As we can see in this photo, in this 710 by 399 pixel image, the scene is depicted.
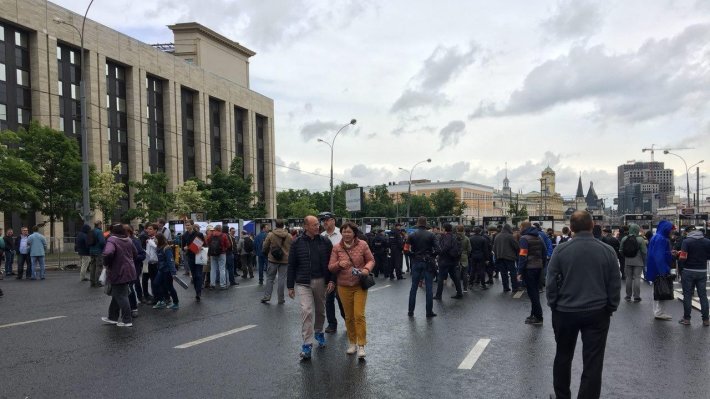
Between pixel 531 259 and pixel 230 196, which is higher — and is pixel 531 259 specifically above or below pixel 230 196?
below

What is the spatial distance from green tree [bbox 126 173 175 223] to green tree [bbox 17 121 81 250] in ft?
34.6

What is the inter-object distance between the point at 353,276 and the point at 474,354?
1925 mm

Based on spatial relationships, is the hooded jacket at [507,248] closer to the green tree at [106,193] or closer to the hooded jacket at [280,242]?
the hooded jacket at [280,242]

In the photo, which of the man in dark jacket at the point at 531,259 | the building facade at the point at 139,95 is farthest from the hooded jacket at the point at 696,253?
the building facade at the point at 139,95

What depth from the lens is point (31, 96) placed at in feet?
147

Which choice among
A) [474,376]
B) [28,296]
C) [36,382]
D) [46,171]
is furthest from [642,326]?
[46,171]

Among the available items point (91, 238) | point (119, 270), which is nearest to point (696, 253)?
point (119, 270)

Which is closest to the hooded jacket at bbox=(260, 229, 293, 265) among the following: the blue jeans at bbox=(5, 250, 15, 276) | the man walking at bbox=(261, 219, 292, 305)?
the man walking at bbox=(261, 219, 292, 305)

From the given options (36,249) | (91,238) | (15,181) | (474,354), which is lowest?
(474,354)

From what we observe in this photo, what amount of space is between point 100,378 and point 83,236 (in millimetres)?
11497

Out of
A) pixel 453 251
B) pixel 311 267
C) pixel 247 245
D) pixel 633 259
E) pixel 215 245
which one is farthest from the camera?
pixel 247 245

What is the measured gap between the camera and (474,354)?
7746 millimetres

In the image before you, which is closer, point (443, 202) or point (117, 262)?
point (117, 262)

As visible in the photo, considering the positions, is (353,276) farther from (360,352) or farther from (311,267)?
(360,352)
